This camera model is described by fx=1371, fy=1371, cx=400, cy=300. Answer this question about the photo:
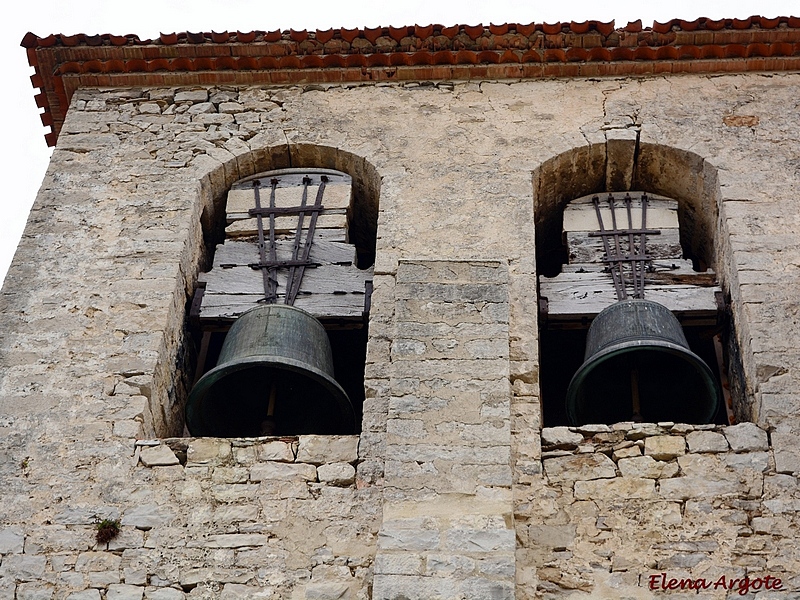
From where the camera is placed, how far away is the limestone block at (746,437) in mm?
6578

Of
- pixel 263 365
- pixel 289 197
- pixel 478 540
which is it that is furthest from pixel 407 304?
pixel 289 197

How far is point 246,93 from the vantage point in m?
9.27

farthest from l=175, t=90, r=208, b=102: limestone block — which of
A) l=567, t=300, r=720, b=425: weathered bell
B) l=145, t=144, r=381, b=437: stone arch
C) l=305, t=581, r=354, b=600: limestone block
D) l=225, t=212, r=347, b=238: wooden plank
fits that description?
l=305, t=581, r=354, b=600: limestone block

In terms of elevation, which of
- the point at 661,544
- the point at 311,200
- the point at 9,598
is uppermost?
the point at 311,200

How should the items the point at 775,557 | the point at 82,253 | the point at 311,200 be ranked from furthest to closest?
1. the point at 311,200
2. the point at 82,253
3. the point at 775,557

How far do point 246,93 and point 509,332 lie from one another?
10.2 feet

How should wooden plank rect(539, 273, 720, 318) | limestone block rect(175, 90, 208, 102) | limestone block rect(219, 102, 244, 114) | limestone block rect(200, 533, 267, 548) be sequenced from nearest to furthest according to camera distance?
limestone block rect(200, 533, 267, 548)
wooden plank rect(539, 273, 720, 318)
limestone block rect(219, 102, 244, 114)
limestone block rect(175, 90, 208, 102)

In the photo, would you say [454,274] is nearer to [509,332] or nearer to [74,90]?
[509,332]

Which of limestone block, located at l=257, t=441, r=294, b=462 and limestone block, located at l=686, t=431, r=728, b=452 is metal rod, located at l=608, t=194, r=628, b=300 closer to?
limestone block, located at l=686, t=431, r=728, b=452

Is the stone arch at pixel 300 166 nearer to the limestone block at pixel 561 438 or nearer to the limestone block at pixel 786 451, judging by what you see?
the limestone block at pixel 561 438

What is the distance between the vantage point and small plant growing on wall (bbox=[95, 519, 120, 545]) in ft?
20.8

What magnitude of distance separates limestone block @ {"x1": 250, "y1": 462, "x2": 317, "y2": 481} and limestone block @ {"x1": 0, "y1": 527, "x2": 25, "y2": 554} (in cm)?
110

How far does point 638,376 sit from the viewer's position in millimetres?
7316

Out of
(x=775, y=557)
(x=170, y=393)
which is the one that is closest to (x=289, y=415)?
(x=170, y=393)
